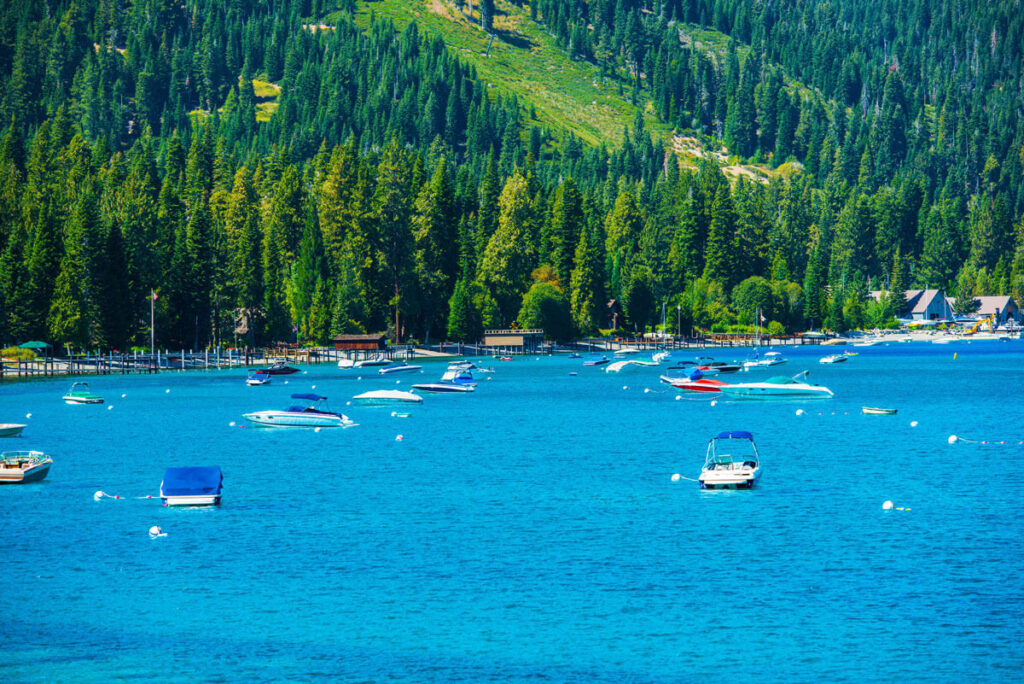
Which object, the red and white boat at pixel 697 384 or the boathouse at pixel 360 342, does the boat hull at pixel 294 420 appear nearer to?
the red and white boat at pixel 697 384

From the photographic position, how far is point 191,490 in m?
64.2

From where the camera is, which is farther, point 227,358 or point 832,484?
point 227,358

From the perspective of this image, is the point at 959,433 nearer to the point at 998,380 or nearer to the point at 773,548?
the point at 773,548

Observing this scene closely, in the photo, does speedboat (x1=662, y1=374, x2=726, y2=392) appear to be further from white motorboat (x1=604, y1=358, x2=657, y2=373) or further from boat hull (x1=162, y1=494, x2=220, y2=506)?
boat hull (x1=162, y1=494, x2=220, y2=506)

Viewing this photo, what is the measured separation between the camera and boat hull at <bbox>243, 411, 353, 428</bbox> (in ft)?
343

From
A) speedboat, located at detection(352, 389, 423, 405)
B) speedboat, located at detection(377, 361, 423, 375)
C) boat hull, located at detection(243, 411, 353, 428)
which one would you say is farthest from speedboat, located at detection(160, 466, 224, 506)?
speedboat, located at detection(377, 361, 423, 375)

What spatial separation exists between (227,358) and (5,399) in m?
65.5

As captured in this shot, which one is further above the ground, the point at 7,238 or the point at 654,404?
the point at 7,238

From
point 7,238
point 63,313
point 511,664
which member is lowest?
point 511,664

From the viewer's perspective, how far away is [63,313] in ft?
535

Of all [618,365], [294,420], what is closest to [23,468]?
[294,420]

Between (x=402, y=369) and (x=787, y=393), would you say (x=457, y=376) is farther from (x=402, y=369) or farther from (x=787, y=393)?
(x=787, y=393)

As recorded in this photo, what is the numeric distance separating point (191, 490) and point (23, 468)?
1499cm

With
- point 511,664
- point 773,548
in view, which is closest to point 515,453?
point 773,548
